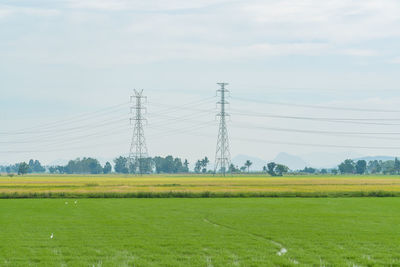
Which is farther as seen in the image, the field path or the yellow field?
the yellow field

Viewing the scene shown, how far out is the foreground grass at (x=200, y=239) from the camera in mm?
18906

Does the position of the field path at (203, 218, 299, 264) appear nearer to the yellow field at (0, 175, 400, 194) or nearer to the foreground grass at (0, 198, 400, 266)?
the foreground grass at (0, 198, 400, 266)

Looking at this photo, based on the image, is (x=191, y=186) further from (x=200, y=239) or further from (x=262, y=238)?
(x=200, y=239)

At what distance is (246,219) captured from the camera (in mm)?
33719

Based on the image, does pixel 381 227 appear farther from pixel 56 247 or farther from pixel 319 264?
pixel 56 247

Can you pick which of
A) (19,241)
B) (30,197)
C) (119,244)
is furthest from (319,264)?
(30,197)

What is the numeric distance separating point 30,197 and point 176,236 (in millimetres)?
40967


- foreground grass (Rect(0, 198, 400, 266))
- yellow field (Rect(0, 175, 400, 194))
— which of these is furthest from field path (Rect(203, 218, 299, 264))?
yellow field (Rect(0, 175, 400, 194))

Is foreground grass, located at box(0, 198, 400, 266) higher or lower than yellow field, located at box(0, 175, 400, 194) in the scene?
lower

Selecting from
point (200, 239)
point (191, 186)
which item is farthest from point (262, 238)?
point (191, 186)

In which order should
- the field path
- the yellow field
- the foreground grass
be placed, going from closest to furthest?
the foreground grass < the field path < the yellow field

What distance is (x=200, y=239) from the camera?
2422cm

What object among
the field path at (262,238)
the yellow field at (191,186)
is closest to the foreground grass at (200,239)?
the field path at (262,238)

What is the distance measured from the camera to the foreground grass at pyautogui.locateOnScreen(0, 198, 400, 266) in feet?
62.0
